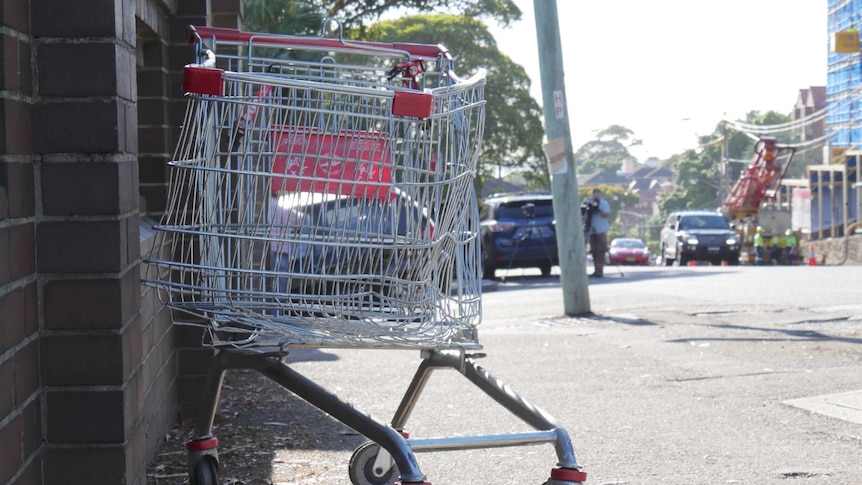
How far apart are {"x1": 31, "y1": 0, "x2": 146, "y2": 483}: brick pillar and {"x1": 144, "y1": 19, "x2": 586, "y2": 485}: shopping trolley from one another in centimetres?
21

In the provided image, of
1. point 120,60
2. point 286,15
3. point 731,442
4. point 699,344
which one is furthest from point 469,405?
point 286,15

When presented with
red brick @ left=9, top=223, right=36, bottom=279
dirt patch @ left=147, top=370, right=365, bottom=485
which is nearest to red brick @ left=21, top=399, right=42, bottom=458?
red brick @ left=9, top=223, right=36, bottom=279

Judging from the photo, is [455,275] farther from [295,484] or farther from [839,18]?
[839,18]

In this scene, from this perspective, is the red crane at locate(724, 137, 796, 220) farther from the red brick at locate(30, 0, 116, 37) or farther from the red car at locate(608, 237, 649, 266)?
the red brick at locate(30, 0, 116, 37)

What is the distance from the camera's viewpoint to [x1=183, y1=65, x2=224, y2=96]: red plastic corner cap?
2.68m

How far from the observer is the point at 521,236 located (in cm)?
2009

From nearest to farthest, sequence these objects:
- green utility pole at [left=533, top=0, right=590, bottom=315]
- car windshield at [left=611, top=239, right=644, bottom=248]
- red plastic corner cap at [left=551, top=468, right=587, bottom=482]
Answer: red plastic corner cap at [left=551, top=468, right=587, bottom=482]
green utility pole at [left=533, top=0, right=590, bottom=315]
car windshield at [left=611, top=239, right=644, bottom=248]

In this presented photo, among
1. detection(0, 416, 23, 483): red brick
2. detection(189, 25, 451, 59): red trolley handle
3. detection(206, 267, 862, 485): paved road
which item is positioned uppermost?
detection(189, 25, 451, 59): red trolley handle

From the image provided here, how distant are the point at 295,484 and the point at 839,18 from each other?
61.5 metres

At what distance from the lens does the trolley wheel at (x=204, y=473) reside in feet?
10.8

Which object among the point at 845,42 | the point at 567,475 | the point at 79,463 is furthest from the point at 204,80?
the point at 845,42

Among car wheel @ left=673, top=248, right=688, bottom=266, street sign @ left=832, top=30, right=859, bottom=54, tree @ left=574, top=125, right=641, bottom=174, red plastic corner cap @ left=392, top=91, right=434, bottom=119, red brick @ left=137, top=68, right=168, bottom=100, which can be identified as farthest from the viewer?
tree @ left=574, top=125, right=641, bottom=174

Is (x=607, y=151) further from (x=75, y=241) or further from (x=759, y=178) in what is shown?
(x=75, y=241)

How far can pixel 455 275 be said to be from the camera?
3.46 metres
